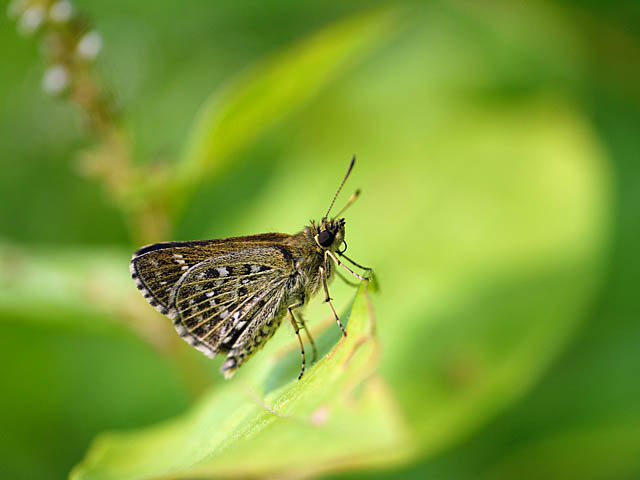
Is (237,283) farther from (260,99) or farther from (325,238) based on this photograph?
(260,99)

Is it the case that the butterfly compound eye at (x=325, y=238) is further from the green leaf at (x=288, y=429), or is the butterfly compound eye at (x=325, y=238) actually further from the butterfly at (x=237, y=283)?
the green leaf at (x=288, y=429)

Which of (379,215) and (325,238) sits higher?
(379,215)

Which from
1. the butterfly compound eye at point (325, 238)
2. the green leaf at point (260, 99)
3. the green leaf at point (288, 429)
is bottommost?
the green leaf at point (288, 429)

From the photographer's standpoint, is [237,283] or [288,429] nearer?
[288,429]

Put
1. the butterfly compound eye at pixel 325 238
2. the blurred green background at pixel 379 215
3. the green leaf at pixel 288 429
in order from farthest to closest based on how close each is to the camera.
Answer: the blurred green background at pixel 379 215, the butterfly compound eye at pixel 325 238, the green leaf at pixel 288 429

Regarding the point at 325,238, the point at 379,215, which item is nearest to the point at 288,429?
the point at 325,238

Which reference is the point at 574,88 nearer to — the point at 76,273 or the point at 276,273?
the point at 276,273

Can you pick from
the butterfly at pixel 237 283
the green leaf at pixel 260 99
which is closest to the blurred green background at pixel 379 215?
the green leaf at pixel 260 99
